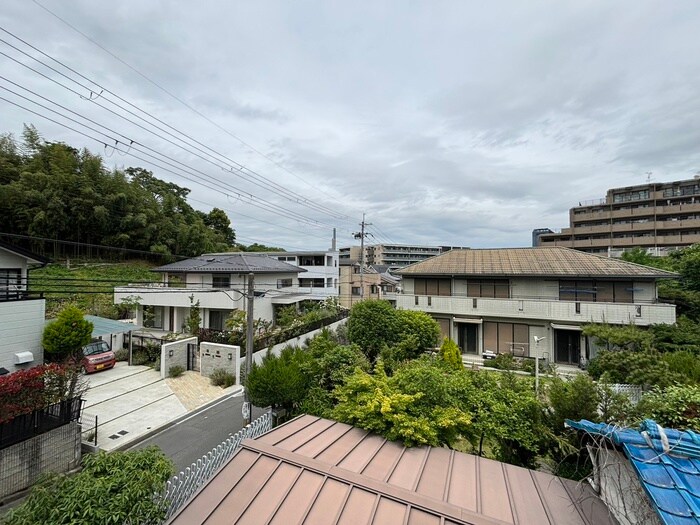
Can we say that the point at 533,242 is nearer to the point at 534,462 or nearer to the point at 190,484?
the point at 534,462

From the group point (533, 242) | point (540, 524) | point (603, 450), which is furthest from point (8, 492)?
point (533, 242)

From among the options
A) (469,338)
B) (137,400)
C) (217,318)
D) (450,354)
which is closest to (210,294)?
(217,318)

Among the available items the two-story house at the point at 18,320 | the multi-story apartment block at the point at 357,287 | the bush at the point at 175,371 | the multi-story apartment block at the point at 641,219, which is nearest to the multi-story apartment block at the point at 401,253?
the multi-story apartment block at the point at 641,219

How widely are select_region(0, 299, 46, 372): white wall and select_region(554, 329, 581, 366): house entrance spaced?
72.6 feet

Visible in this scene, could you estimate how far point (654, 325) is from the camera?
13.4 metres

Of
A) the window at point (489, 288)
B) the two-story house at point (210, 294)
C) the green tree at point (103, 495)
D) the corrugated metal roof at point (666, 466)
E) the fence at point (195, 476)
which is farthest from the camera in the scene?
the two-story house at point (210, 294)

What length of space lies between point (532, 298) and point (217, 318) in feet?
58.6

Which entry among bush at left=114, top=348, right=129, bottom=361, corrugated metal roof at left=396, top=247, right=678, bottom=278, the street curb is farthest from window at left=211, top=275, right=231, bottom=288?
corrugated metal roof at left=396, top=247, right=678, bottom=278

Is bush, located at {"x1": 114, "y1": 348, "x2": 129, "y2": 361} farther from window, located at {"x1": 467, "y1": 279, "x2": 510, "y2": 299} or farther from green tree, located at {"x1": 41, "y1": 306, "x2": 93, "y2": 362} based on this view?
window, located at {"x1": 467, "y1": 279, "x2": 510, "y2": 299}

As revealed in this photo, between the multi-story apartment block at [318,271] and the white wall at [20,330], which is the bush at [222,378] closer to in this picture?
the white wall at [20,330]

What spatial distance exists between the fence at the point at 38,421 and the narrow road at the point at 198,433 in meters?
1.92

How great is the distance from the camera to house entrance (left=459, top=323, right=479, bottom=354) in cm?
1709

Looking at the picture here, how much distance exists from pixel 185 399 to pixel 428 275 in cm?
1353

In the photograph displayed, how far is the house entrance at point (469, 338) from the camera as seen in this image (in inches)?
673
